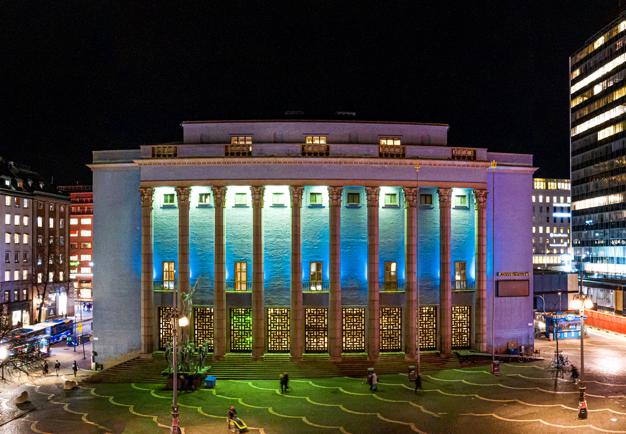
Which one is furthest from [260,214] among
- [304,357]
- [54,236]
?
[54,236]

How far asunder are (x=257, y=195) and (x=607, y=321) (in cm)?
5284

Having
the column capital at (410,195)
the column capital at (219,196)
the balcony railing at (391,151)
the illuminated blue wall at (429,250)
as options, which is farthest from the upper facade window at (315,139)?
the illuminated blue wall at (429,250)

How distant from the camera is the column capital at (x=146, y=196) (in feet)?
177

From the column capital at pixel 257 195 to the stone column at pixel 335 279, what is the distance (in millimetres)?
6528

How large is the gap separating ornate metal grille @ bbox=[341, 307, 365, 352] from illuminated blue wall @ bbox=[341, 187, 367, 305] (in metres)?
0.93

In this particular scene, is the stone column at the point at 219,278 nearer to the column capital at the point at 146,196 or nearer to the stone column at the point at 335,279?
the column capital at the point at 146,196

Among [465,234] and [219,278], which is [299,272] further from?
[465,234]

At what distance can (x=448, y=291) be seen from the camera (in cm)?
5438

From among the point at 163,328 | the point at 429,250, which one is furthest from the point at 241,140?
the point at 429,250

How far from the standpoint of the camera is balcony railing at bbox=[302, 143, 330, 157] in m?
53.2

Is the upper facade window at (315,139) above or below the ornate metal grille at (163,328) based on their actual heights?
above

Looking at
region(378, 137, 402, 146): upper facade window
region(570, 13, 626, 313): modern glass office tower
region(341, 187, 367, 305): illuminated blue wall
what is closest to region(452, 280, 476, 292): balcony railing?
region(341, 187, 367, 305): illuminated blue wall

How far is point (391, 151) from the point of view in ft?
178

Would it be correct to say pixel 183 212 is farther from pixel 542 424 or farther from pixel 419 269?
pixel 542 424
